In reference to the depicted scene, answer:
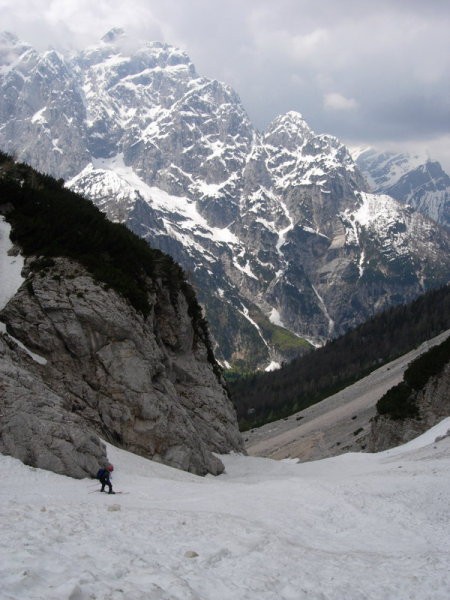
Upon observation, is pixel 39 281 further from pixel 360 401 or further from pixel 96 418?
pixel 360 401

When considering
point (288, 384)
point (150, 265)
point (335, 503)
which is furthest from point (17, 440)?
point (288, 384)

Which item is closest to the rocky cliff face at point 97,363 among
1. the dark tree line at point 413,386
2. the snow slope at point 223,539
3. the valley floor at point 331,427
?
the snow slope at point 223,539

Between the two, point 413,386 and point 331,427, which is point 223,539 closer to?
point 413,386

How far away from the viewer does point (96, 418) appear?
3688 cm

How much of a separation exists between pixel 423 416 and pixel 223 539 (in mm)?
51609

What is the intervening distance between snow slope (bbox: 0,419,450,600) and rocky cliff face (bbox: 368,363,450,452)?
32.3 m

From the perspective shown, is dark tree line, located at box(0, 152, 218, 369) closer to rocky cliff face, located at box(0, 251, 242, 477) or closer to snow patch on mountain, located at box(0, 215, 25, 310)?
snow patch on mountain, located at box(0, 215, 25, 310)

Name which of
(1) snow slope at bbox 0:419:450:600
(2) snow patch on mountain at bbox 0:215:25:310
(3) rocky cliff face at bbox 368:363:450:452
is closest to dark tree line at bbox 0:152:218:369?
(2) snow patch on mountain at bbox 0:215:25:310

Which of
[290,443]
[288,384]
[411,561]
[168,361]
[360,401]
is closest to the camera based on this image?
[411,561]

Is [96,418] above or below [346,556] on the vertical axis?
above

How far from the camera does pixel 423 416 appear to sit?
61.8 metres

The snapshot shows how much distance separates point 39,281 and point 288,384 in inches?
6381

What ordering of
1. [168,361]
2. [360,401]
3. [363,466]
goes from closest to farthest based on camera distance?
[363,466] < [168,361] < [360,401]

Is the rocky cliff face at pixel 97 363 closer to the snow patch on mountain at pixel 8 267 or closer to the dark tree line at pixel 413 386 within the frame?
the snow patch on mountain at pixel 8 267
